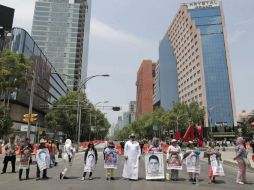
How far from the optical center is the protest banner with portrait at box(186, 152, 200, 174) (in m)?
11.8

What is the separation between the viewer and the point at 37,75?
69.3m

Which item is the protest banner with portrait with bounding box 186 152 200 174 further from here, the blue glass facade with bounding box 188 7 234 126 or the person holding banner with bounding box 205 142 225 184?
the blue glass facade with bounding box 188 7 234 126

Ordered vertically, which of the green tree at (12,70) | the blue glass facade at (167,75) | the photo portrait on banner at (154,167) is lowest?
the photo portrait on banner at (154,167)

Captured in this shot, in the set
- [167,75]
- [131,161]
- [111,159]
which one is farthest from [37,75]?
[167,75]

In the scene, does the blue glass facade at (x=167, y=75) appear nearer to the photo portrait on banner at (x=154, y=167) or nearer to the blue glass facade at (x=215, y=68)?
the blue glass facade at (x=215, y=68)

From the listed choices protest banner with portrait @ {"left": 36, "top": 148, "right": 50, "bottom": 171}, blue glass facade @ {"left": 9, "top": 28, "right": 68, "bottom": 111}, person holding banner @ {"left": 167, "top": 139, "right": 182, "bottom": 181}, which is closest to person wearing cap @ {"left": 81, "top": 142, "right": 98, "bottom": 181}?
protest banner with portrait @ {"left": 36, "top": 148, "right": 50, "bottom": 171}

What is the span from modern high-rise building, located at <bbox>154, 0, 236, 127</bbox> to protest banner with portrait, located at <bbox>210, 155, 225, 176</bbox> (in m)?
81.2

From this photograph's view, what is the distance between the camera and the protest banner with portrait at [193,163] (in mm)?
11758

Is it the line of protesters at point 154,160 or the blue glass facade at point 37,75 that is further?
the blue glass facade at point 37,75

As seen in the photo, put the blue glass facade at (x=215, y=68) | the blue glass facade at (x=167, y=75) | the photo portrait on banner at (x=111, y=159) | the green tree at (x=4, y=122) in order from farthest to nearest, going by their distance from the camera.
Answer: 1. the blue glass facade at (x=167, y=75)
2. the blue glass facade at (x=215, y=68)
3. the green tree at (x=4, y=122)
4. the photo portrait on banner at (x=111, y=159)

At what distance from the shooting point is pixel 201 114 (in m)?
73.9

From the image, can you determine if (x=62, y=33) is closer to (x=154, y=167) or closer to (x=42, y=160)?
(x=42, y=160)

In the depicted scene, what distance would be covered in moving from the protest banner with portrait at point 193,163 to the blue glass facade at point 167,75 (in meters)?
118

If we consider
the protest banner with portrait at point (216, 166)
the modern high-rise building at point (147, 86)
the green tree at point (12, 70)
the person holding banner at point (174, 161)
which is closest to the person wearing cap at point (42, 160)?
the person holding banner at point (174, 161)
